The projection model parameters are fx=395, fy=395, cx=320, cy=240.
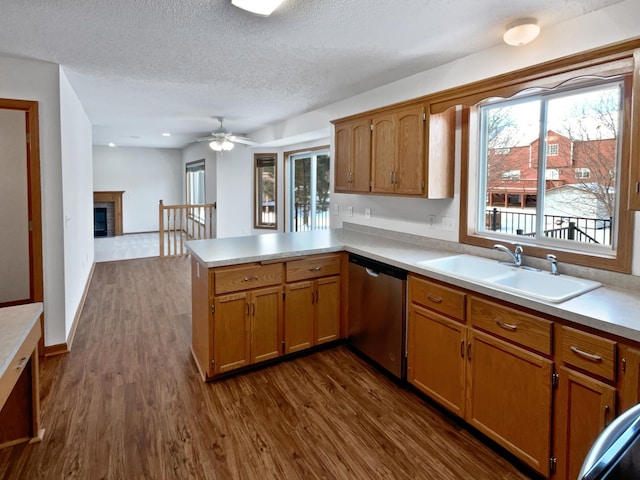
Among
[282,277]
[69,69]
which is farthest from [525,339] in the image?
[69,69]

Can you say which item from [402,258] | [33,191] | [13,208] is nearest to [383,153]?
[402,258]

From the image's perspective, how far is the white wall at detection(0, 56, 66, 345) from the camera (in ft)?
10.0

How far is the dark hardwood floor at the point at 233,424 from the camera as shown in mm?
2018

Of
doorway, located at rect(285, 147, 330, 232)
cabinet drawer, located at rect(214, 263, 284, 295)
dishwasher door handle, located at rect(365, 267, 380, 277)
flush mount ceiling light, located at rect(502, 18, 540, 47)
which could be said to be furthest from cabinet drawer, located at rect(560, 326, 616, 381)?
doorway, located at rect(285, 147, 330, 232)

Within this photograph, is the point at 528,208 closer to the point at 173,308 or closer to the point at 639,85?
the point at 639,85

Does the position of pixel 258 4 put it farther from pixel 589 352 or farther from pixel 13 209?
pixel 13 209

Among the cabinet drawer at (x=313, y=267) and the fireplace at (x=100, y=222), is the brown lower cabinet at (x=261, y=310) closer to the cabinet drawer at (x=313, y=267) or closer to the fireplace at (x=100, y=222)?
the cabinet drawer at (x=313, y=267)

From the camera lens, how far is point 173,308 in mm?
4516

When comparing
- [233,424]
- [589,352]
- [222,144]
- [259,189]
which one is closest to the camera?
[589,352]

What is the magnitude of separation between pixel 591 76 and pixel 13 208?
5.62 meters

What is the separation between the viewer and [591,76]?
209cm

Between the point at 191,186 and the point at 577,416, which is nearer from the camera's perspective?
the point at 577,416

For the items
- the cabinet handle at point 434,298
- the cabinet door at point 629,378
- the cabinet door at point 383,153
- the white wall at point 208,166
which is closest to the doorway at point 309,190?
the white wall at point 208,166

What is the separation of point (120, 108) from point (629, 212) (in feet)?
17.2
